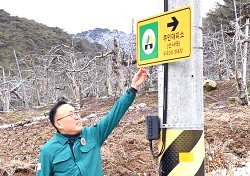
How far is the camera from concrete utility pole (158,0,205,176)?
2576 millimetres

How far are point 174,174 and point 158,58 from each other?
708 mm

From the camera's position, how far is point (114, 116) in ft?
10.3

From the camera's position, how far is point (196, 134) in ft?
8.56

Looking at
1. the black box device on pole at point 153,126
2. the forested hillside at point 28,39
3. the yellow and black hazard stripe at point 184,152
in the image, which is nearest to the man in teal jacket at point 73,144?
the black box device on pole at point 153,126

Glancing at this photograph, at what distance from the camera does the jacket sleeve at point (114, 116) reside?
305 centimetres

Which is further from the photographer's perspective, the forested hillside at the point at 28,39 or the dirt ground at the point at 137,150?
the forested hillside at the point at 28,39

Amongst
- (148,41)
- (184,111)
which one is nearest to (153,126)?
(184,111)

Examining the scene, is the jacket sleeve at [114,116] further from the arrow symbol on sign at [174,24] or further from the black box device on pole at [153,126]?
the arrow symbol on sign at [174,24]

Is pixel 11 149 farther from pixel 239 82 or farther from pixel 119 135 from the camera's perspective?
pixel 239 82

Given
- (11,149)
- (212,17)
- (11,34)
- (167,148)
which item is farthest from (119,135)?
(11,34)

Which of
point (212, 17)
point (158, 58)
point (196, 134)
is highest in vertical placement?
point (212, 17)

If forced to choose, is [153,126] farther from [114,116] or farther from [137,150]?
[137,150]

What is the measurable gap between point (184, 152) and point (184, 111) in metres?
0.25

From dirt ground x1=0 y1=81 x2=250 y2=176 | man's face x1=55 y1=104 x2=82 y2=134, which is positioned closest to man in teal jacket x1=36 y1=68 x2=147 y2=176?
man's face x1=55 y1=104 x2=82 y2=134
